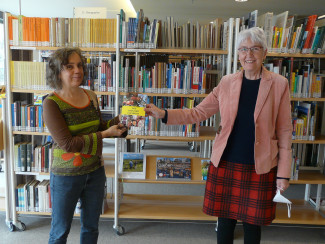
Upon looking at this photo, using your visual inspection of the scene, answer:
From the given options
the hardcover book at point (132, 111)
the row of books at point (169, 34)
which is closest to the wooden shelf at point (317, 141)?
the row of books at point (169, 34)

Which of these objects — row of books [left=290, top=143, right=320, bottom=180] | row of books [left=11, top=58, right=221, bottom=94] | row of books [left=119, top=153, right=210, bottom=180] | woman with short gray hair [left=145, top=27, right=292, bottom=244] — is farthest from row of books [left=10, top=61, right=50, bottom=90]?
row of books [left=290, top=143, right=320, bottom=180]

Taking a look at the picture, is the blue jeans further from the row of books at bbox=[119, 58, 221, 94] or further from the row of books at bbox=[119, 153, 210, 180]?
the row of books at bbox=[119, 58, 221, 94]

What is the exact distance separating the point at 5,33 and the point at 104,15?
894 mm

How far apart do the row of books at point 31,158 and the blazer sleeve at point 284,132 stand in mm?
2067


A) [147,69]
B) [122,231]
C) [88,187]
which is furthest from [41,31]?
[122,231]

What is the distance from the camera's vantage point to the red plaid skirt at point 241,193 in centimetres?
180

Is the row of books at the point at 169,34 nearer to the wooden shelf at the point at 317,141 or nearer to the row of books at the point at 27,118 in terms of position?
the row of books at the point at 27,118

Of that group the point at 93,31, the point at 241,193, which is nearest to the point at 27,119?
the point at 93,31

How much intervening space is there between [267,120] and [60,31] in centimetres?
200

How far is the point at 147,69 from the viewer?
2.77 metres

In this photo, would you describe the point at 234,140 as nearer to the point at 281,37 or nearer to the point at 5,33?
the point at 281,37

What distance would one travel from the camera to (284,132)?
176 centimetres

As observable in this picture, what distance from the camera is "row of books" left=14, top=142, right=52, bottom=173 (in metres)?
2.81

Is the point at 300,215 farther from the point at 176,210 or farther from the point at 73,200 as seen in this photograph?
the point at 73,200
